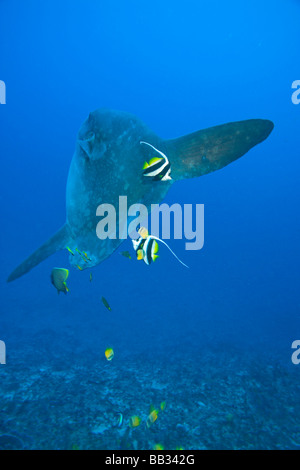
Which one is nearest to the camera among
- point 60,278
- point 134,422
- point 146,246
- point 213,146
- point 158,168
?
point 158,168

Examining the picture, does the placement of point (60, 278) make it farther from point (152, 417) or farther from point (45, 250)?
point (152, 417)

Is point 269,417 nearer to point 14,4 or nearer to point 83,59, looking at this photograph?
point 14,4

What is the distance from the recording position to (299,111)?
208 ft

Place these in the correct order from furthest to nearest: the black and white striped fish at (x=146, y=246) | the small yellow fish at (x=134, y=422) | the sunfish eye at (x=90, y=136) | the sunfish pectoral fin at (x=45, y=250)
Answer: the small yellow fish at (x=134, y=422), the sunfish pectoral fin at (x=45, y=250), the black and white striped fish at (x=146, y=246), the sunfish eye at (x=90, y=136)

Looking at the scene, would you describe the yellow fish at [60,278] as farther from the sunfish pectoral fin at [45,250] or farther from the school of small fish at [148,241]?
the sunfish pectoral fin at [45,250]

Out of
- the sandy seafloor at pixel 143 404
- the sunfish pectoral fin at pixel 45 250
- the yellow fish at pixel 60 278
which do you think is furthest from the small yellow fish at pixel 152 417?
the sunfish pectoral fin at pixel 45 250

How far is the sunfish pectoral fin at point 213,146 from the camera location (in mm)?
2266

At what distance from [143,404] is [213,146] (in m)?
6.06

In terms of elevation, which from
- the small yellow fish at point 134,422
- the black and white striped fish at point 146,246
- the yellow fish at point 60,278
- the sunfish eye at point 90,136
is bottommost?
the small yellow fish at point 134,422

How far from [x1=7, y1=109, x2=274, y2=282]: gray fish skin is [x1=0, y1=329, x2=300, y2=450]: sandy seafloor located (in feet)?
13.7

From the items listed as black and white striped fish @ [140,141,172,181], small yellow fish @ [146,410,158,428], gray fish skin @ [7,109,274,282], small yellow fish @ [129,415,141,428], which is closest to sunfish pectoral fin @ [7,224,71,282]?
gray fish skin @ [7,109,274,282]

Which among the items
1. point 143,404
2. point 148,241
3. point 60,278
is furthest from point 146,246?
point 143,404

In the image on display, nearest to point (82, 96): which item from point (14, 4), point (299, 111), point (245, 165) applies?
point (14, 4)

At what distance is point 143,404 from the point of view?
614 cm
